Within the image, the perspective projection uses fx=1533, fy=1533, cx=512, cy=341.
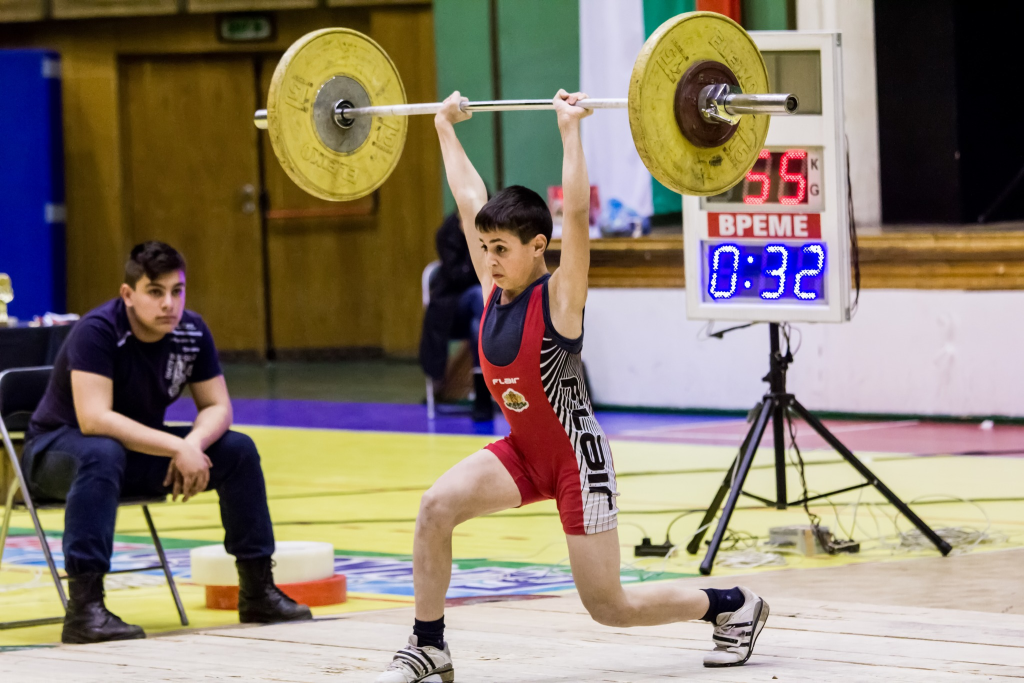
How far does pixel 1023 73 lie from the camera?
26.8 ft

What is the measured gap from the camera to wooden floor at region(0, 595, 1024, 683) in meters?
3.16

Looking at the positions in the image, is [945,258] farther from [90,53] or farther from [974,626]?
[90,53]

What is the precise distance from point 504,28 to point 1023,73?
9.89 feet

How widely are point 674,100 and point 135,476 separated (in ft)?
6.18

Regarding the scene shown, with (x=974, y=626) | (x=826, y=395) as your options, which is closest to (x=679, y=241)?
(x=826, y=395)

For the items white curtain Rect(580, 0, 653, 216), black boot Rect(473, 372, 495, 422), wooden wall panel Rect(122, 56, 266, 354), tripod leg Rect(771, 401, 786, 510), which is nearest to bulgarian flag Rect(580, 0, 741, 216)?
white curtain Rect(580, 0, 653, 216)

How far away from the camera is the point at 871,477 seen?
4555mm

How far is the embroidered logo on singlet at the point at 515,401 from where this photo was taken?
3.02 meters

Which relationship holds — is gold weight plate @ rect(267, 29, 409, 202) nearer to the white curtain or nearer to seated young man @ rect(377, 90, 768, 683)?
seated young man @ rect(377, 90, 768, 683)

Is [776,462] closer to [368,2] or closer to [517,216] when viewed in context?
[517,216]

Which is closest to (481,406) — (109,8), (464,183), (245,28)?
(245,28)

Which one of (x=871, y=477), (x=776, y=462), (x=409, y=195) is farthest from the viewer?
(x=409, y=195)

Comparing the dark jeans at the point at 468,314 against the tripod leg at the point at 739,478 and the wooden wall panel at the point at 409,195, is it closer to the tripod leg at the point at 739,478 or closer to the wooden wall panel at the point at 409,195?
the wooden wall panel at the point at 409,195

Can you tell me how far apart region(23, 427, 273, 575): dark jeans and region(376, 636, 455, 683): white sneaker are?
1239 mm
